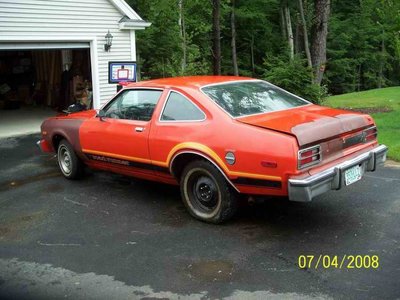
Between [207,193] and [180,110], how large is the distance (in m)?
0.96

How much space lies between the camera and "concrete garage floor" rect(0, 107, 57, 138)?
11.9 meters

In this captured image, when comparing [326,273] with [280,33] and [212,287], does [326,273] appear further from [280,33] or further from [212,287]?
[280,33]

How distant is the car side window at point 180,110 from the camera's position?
514 cm

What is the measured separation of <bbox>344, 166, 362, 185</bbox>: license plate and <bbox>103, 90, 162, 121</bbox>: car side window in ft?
7.47

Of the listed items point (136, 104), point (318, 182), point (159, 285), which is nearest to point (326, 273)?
point (318, 182)

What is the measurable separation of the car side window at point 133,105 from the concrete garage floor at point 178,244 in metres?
1.05

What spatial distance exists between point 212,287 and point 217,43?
40.2 ft

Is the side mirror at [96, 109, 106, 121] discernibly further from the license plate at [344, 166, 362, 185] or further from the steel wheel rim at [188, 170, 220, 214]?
the license plate at [344, 166, 362, 185]

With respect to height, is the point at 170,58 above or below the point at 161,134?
above

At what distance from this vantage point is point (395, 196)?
19.4 feet

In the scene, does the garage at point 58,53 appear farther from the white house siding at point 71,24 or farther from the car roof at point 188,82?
the car roof at point 188,82

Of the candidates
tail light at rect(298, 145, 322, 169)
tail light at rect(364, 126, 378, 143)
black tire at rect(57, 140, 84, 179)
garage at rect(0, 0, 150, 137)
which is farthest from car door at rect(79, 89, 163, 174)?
garage at rect(0, 0, 150, 137)

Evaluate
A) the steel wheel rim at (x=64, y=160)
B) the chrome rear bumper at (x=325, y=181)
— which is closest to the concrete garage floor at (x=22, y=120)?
the steel wheel rim at (x=64, y=160)

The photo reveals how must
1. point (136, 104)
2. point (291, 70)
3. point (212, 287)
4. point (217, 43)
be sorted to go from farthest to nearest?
point (217, 43)
point (291, 70)
point (136, 104)
point (212, 287)
